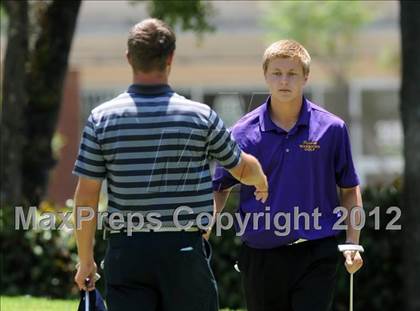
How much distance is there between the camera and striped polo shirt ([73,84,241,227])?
15.4ft

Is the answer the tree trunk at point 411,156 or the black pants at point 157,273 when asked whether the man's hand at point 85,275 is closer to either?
the black pants at point 157,273

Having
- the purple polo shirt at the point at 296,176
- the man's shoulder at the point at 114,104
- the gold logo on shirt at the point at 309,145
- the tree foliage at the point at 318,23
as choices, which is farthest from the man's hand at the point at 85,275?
the tree foliage at the point at 318,23

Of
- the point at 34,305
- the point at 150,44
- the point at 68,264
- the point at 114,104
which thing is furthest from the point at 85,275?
the point at 68,264

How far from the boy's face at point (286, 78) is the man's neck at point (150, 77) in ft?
3.45

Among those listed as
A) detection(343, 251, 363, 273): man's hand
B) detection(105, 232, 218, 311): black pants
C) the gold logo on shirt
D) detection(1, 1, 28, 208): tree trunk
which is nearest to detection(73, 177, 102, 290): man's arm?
detection(105, 232, 218, 311): black pants

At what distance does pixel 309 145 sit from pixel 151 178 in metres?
1.26

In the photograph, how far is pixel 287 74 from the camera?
564 centimetres

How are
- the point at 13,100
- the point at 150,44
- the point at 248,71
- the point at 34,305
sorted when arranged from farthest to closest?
the point at 248,71 → the point at 13,100 → the point at 34,305 → the point at 150,44

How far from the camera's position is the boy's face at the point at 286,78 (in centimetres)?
562

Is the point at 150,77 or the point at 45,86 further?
the point at 45,86

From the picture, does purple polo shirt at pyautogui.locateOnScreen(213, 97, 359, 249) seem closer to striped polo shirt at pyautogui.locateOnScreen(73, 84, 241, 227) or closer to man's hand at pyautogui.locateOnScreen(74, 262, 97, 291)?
striped polo shirt at pyautogui.locateOnScreen(73, 84, 241, 227)

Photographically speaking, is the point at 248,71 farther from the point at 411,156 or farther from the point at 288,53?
the point at 288,53

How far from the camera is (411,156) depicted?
36.6 ft

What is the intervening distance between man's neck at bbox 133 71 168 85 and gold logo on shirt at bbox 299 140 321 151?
1179 mm
